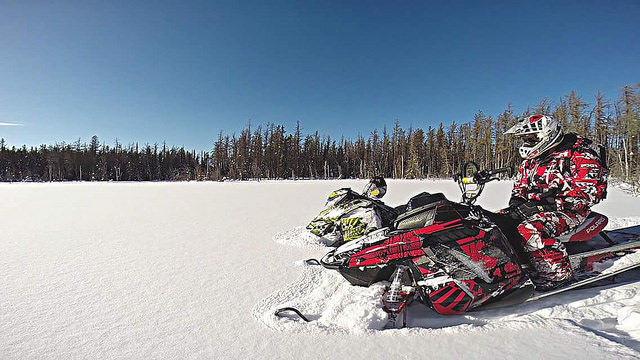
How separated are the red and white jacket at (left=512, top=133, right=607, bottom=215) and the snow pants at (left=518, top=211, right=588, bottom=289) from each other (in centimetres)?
16

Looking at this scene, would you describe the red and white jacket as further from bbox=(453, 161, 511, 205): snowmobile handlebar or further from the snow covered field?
the snow covered field

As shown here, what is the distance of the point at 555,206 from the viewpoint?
9.55 feet

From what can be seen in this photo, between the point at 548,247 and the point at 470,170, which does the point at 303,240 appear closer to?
the point at 470,170

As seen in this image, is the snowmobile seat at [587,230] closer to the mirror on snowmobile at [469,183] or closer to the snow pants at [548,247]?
the snow pants at [548,247]

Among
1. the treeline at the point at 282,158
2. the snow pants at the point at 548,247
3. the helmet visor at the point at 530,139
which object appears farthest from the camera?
the treeline at the point at 282,158

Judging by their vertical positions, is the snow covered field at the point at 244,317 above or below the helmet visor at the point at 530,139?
below

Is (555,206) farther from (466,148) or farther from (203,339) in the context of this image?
(466,148)

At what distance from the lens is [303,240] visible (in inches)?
202

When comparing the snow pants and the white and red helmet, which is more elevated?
the white and red helmet

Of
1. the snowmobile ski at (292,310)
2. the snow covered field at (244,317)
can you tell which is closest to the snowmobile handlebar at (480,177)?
the snow covered field at (244,317)

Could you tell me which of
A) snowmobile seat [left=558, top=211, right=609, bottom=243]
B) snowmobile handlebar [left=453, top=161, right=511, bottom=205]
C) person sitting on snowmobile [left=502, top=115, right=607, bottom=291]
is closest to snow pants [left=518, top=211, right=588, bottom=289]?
person sitting on snowmobile [left=502, top=115, right=607, bottom=291]

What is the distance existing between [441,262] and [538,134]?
174 centimetres

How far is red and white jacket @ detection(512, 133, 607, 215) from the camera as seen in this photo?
2787mm

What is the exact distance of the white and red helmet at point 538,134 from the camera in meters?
3.07
